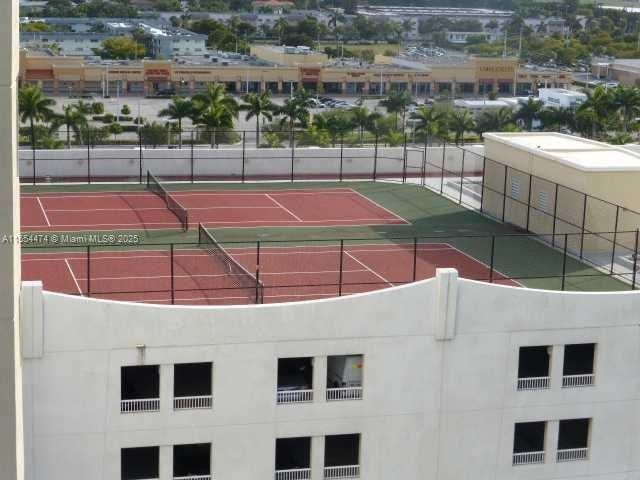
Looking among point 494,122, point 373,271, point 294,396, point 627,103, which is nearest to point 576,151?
point 373,271

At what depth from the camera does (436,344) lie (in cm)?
2656

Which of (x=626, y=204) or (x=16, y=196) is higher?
(x=16, y=196)

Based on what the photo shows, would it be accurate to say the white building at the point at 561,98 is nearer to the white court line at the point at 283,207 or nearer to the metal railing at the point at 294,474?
the white court line at the point at 283,207

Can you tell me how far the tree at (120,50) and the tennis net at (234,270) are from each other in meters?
113

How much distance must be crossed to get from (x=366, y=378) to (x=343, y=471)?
214 centimetres

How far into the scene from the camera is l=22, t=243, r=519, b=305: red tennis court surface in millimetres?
30781

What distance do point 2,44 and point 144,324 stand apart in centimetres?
648

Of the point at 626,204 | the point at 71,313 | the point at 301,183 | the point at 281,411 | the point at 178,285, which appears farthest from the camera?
the point at 301,183

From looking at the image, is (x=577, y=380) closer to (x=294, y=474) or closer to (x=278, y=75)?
(x=294, y=474)

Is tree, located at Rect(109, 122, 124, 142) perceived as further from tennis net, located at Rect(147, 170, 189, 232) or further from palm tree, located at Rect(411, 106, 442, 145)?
tennis net, located at Rect(147, 170, 189, 232)

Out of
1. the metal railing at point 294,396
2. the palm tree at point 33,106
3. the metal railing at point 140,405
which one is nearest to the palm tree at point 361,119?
the palm tree at point 33,106

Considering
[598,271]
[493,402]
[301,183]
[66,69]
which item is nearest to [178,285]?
[493,402]

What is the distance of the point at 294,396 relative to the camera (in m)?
26.1

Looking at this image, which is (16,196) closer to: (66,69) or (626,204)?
(626,204)
